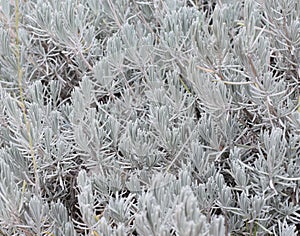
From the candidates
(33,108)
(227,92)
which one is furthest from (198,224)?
(33,108)

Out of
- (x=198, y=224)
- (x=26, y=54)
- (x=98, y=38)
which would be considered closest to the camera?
(x=198, y=224)

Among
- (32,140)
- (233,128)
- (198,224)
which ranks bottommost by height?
(233,128)

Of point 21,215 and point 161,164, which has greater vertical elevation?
point 21,215

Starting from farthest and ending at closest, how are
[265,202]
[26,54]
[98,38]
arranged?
[98,38] → [26,54] → [265,202]

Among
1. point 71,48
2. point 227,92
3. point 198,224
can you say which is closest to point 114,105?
point 71,48

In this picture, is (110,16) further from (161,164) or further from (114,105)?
(161,164)

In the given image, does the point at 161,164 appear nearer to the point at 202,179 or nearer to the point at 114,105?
the point at 202,179

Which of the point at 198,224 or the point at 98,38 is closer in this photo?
the point at 198,224
